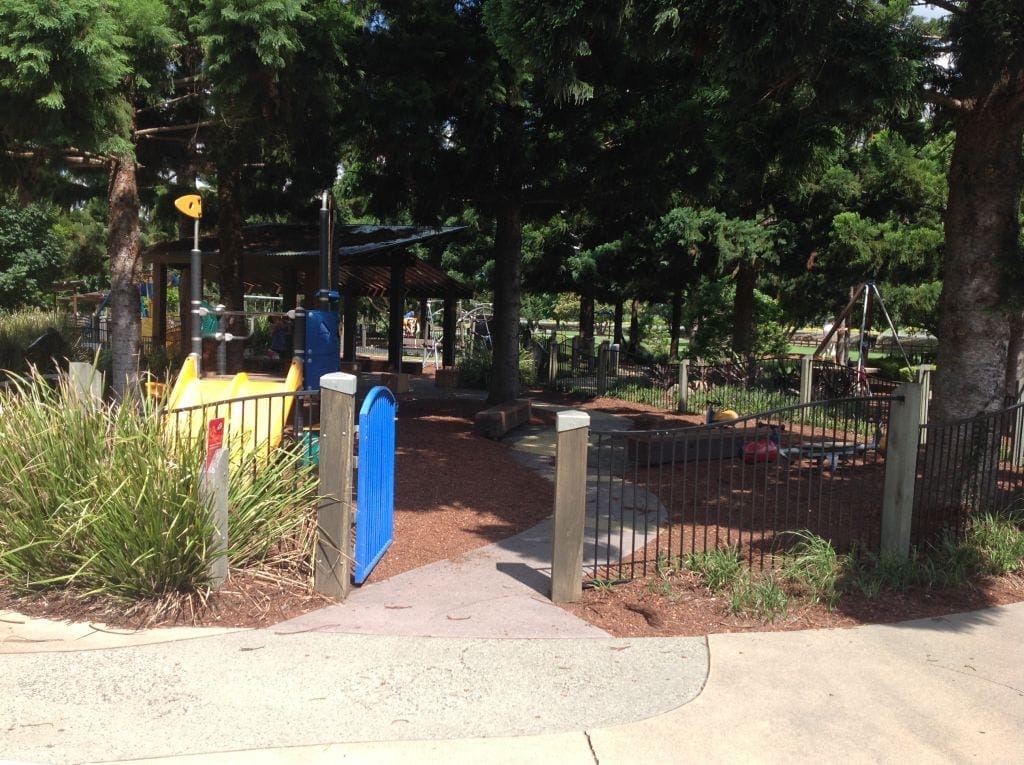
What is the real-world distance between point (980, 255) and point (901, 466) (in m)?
1.91

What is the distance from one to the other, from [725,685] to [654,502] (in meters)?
4.31

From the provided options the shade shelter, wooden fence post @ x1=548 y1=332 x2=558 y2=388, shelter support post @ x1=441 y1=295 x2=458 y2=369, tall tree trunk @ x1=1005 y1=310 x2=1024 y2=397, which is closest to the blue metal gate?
the shade shelter

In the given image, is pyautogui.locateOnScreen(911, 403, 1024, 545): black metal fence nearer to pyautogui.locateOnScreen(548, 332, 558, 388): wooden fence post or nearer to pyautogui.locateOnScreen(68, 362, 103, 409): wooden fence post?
pyautogui.locateOnScreen(68, 362, 103, 409): wooden fence post

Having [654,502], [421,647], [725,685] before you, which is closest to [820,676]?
[725,685]

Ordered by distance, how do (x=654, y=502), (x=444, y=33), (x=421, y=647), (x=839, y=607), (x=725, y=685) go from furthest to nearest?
(x=444, y=33), (x=654, y=502), (x=839, y=607), (x=421, y=647), (x=725, y=685)

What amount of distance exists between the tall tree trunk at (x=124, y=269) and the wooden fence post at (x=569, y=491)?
287 inches

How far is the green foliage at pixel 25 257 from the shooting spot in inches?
1072

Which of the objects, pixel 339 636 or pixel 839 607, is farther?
pixel 839 607

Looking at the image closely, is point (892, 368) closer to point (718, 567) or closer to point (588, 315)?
point (588, 315)

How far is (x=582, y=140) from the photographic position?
13039 mm

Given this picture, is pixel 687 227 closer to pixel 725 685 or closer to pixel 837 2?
pixel 837 2

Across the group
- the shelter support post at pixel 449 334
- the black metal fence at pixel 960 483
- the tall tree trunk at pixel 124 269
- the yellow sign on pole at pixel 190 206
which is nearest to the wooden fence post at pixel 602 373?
the shelter support post at pixel 449 334

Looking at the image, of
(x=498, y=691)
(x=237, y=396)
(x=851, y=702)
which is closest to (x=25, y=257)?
(x=237, y=396)

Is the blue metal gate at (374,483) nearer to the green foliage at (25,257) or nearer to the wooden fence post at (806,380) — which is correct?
the wooden fence post at (806,380)
